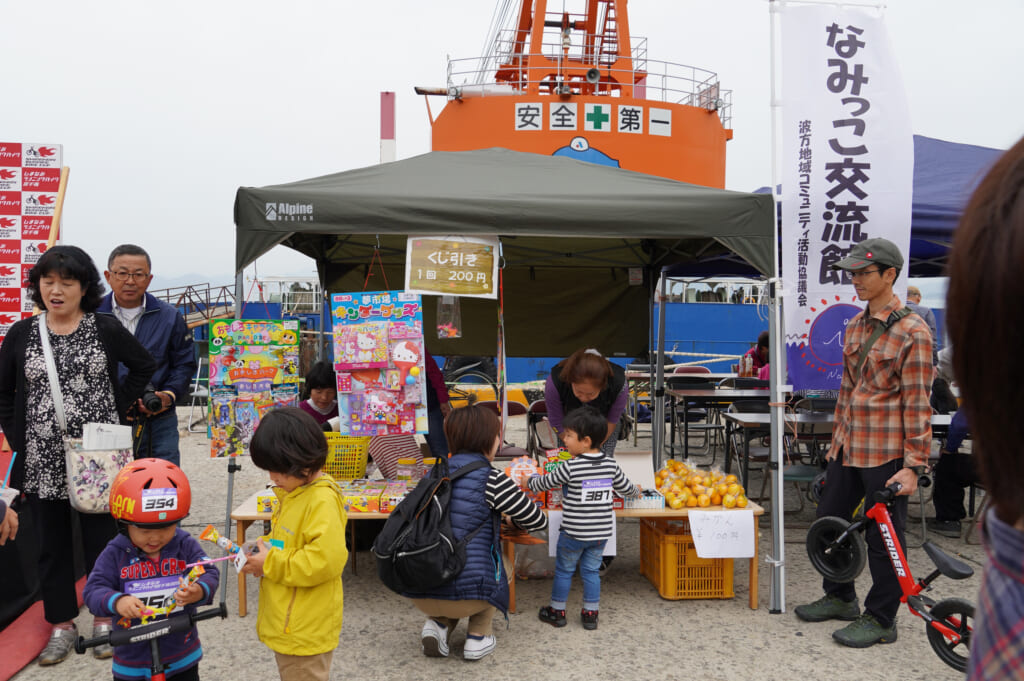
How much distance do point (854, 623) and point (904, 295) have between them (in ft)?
6.40

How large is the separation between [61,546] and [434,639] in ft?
6.62

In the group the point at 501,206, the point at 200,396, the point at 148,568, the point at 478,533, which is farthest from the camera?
the point at 200,396

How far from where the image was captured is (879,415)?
376 cm

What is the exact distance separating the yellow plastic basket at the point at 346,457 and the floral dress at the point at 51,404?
172cm

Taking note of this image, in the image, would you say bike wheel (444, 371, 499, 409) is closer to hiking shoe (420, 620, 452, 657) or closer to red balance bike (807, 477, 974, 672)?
hiking shoe (420, 620, 452, 657)

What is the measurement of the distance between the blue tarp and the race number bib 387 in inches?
85.8

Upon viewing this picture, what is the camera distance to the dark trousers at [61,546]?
365 cm

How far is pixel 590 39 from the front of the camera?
62.6 ft

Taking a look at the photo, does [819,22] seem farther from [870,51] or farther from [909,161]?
[909,161]

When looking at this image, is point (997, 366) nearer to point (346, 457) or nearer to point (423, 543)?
point (423, 543)

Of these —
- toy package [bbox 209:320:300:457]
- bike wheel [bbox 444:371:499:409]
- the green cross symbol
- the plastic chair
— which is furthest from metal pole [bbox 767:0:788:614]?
the green cross symbol

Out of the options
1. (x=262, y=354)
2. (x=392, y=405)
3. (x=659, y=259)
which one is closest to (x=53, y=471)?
(x=262, y=354)

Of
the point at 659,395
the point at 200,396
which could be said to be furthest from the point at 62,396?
the point at 200,396

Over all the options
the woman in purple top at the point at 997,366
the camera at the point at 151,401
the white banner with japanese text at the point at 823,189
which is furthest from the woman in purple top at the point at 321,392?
the woman in purple top at the point at 997,366
